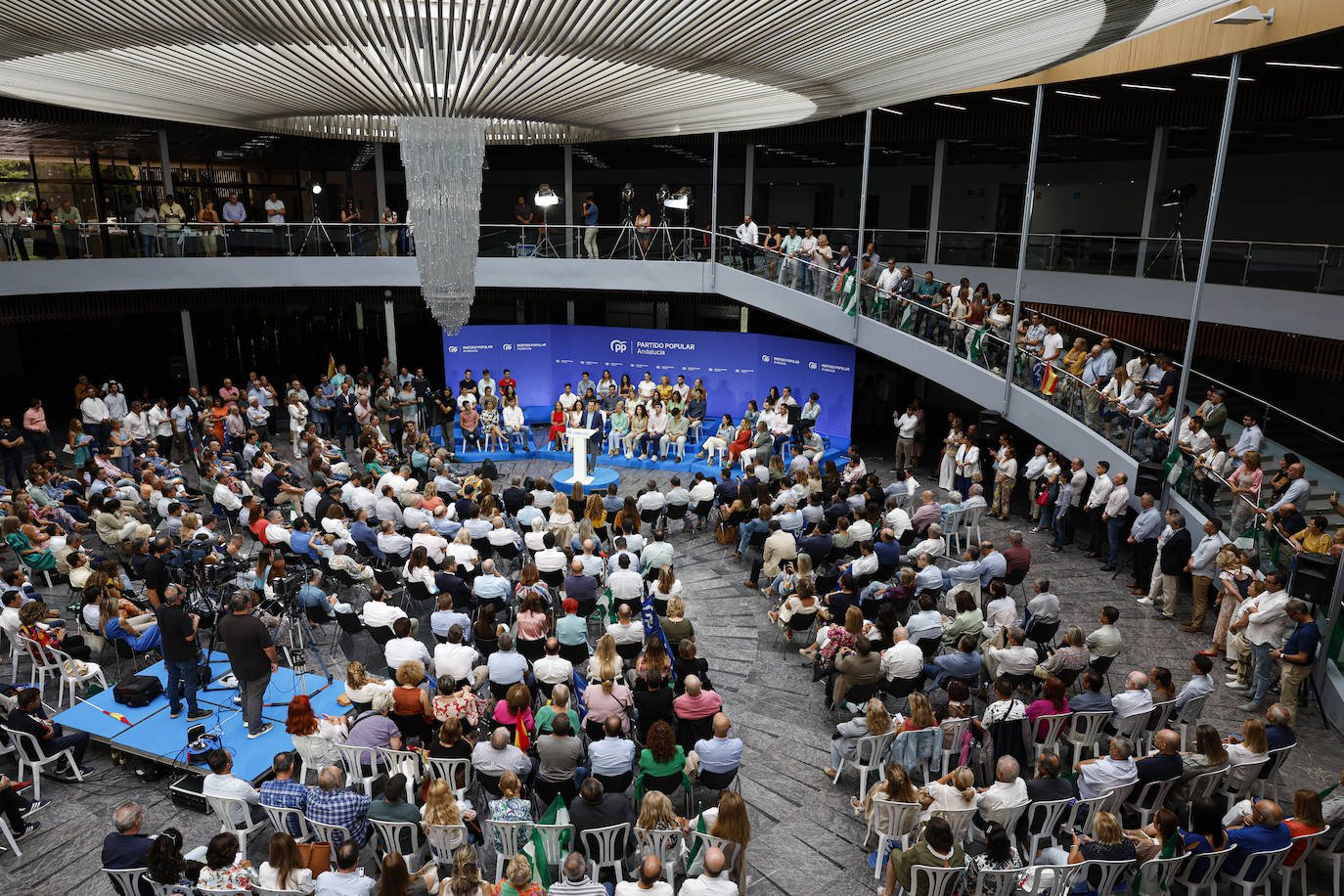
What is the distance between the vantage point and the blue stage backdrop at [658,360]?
1902 centimetres

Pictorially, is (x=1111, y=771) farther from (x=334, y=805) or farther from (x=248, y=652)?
(x=248, y=652)

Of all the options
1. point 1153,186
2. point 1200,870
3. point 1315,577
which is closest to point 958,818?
point 1200,870

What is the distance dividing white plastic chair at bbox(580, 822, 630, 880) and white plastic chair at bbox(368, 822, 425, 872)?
0.62 meters

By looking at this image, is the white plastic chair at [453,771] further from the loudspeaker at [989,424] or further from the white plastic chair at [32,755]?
the loudspeaker at [989,424]

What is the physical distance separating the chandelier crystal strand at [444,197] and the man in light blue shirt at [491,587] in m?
3.11

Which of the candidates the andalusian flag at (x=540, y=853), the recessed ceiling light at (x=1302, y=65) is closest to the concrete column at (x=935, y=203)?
the recessed ceiling light at (x=1302, y=65)

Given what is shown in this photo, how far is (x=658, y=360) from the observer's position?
20578mm

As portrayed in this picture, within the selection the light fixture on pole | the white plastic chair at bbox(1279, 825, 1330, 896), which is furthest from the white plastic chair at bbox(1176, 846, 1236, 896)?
the light fixture on pole

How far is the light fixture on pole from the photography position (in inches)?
403

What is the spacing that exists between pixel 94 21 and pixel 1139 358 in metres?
13.6

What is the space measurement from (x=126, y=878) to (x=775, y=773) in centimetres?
507

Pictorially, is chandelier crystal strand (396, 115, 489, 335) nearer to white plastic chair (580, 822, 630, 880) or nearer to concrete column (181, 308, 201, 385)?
white plastic chair (580, 822, 630, 880)

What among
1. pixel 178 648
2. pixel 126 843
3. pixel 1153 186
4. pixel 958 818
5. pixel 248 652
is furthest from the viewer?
pixel 1153 186

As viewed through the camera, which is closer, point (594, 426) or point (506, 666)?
point (506, 666)
